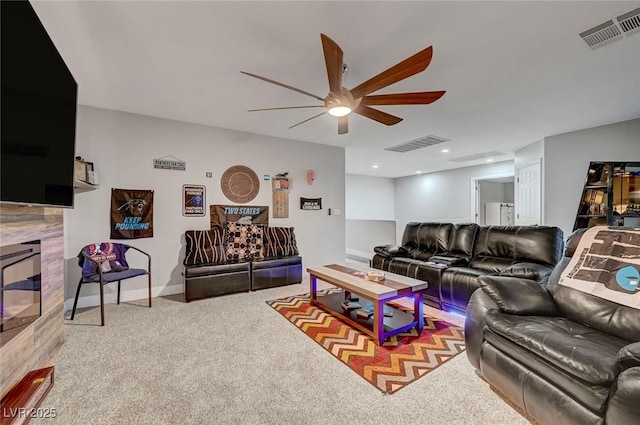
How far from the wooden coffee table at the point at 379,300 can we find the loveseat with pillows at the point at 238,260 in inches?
45.2

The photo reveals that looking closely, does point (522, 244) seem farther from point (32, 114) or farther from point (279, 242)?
point (32, 114)

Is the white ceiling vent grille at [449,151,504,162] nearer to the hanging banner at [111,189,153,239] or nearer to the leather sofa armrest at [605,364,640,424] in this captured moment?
the leather sofa armrest at [605,364,640,424]

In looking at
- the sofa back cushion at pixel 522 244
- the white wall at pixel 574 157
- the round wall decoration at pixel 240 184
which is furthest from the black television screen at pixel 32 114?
the white wall at pixel 574 157

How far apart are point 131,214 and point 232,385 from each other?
288 centimetres

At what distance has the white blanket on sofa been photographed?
1666 mm

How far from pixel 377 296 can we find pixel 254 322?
1376 mm

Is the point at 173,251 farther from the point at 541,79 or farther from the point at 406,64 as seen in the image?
the point at 541,79

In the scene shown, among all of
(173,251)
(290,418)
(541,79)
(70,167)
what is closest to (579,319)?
(290,418)

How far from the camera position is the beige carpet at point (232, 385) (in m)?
1.56

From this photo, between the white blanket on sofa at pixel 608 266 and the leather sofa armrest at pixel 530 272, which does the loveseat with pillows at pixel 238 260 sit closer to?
the leather sofa armrest at pixel 530 272

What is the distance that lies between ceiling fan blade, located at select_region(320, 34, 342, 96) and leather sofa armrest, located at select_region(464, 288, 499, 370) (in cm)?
183

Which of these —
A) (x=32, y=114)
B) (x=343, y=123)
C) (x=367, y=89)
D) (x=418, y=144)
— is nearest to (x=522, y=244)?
(x=343, y=123)

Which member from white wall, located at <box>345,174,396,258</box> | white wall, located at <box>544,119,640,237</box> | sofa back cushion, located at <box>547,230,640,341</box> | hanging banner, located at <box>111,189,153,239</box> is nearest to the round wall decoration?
hanging banner, located at <box>111,189,153,239</box>

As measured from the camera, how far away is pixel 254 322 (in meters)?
2.86
